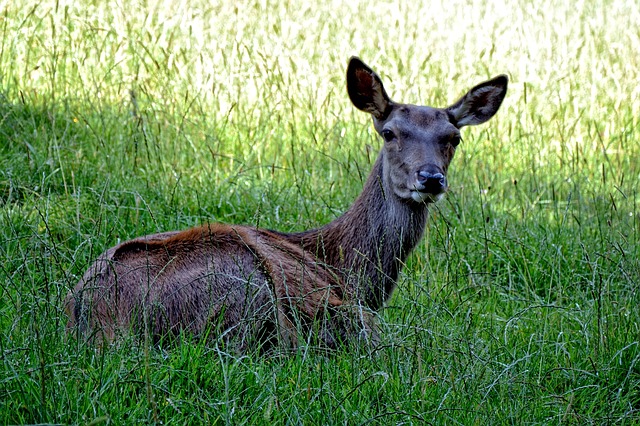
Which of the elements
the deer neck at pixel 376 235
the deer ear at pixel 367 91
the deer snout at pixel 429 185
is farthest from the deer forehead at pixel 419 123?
the deer snout at pixel 429 185

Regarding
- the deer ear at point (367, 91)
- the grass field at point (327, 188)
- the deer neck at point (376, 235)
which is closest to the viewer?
the grass field at point (327, 188)

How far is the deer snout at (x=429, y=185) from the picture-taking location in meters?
5.19

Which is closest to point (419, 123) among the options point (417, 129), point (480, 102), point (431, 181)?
point (417, 129)

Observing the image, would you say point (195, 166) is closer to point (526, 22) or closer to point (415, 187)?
point (415, 187)

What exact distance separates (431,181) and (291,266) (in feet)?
2.94

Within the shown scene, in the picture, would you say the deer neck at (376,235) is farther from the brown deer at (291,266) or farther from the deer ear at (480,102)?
the deer ear at (480,102)

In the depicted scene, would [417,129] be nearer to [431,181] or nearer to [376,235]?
[431,181]

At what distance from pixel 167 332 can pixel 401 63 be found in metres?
5.35

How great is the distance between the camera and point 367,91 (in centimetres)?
579

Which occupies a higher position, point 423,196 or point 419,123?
point 419,123

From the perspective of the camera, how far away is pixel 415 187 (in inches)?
208

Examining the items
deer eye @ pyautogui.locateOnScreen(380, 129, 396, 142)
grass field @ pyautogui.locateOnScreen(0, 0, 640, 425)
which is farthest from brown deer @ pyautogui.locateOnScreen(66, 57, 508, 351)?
grass field @ pyautogui.locateOnScreen(0, 0, 640, 425)

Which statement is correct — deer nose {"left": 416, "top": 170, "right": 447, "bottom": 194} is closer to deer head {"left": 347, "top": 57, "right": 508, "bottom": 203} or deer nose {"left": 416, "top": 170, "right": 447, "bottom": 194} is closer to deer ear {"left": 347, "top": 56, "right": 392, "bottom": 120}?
deer head {"left": 347, "top": 57, "right": 508, "bottom": 203}

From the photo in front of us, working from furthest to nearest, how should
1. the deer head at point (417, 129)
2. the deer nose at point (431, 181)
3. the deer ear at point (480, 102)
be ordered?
the deer ear at point (480, 102), the deer head at point (417, 129), the deer nose at point (431, 181)
